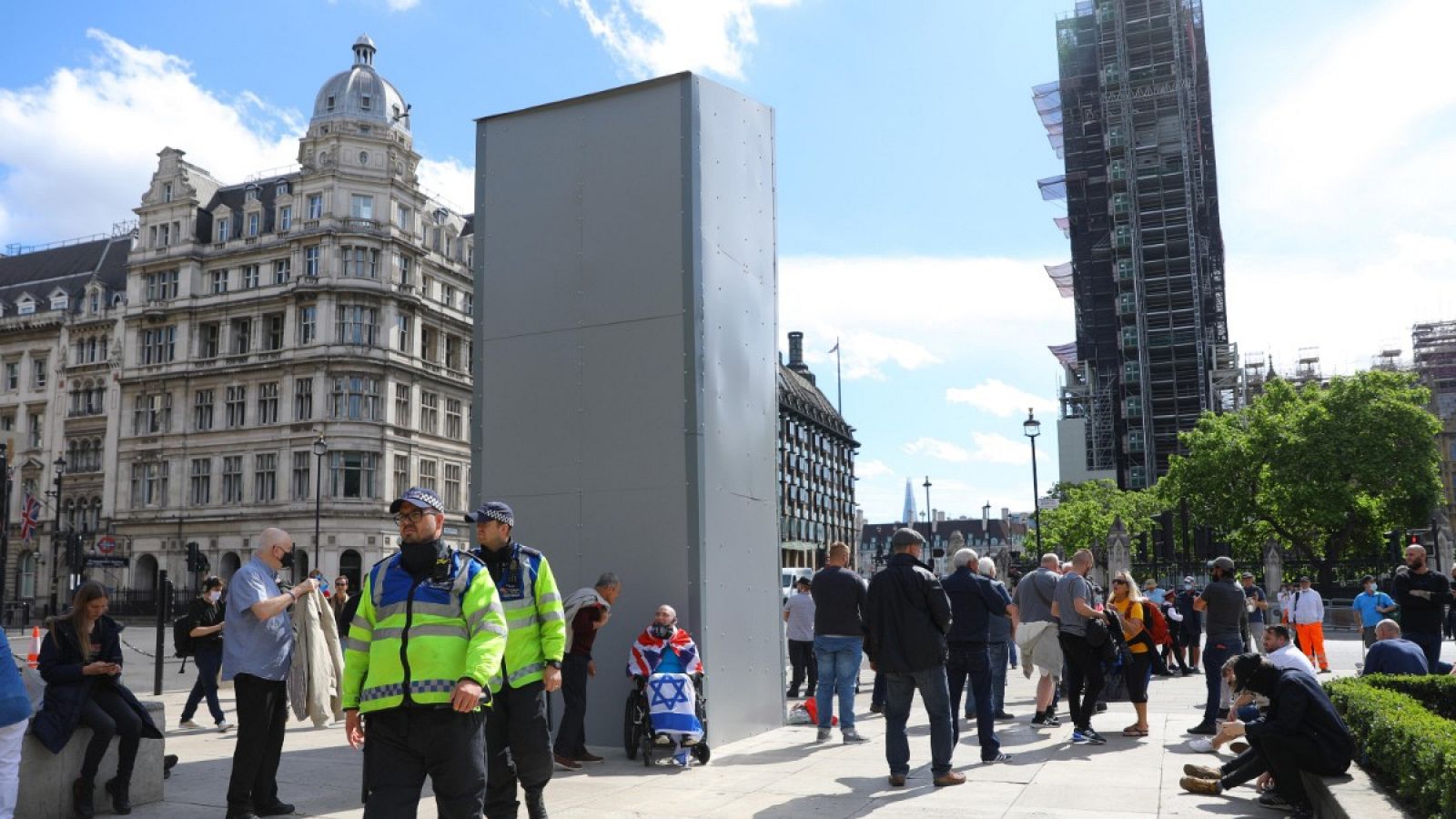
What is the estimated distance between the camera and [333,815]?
793 cm

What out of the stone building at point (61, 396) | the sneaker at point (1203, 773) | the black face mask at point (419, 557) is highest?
the stone building at point (61, 396)

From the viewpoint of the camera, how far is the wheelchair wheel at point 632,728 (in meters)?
10.3

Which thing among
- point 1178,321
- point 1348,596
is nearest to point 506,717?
point 1348,596

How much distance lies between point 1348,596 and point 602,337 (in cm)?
3308

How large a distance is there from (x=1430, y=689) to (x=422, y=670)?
8.59 metres

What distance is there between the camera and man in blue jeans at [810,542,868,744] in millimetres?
11461

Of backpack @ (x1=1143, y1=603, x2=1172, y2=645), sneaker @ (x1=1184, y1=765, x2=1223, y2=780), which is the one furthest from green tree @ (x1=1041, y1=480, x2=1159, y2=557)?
sneaker @ (x1=1184, y1=765, x2=1223, y2=780)

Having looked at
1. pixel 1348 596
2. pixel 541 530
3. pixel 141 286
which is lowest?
pixel 1348 596

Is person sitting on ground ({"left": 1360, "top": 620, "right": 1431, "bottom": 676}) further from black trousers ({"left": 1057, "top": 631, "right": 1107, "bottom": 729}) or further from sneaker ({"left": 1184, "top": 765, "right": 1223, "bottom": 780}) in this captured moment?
sneaker ({"left": 1184, "top": 765, "right": 1223, "bottom": 780})

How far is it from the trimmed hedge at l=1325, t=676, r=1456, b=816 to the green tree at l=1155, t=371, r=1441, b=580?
44.7 m

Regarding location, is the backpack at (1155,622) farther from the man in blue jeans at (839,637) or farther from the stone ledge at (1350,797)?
the stone ledge at (1350,797)

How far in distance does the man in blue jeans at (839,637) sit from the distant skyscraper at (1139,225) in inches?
2911

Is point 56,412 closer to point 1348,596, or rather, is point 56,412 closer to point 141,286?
point 141,286

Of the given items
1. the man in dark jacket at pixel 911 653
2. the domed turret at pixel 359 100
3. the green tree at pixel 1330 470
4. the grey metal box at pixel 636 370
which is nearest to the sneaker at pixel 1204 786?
the man in dark jacket at pixel 911 653
